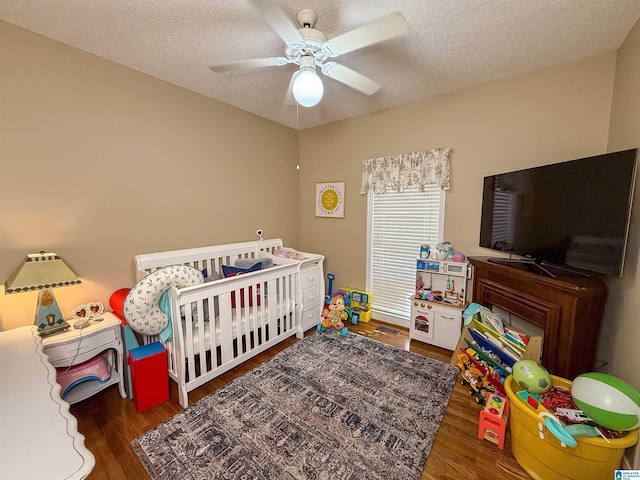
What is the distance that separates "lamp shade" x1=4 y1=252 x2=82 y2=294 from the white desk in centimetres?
43

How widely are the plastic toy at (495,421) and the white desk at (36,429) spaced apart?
1.87 metres

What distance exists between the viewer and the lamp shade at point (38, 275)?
5.05 feet

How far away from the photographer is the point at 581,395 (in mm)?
1246

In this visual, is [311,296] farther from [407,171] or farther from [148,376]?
[407,171]

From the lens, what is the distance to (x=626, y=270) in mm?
1563

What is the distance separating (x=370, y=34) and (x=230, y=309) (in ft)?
6.70

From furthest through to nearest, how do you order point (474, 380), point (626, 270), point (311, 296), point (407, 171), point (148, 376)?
point (311, 296) < point (407, 171) < point (474, 380) < point (148, 376) < point (626, 270)

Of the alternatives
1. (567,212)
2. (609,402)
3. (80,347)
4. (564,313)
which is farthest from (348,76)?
(80,347)

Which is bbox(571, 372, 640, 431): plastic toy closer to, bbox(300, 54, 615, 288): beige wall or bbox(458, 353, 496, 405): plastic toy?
bbox(458, 353, 496, 405): plastic toy

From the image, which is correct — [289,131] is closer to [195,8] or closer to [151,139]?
[151,139]

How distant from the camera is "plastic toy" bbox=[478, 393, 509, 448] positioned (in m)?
1.52

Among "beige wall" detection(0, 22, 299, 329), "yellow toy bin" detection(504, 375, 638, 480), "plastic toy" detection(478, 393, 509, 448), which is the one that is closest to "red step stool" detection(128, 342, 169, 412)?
"beige wall" detection(0, 22, 299, 329)

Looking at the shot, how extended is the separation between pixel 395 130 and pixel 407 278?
1.68m

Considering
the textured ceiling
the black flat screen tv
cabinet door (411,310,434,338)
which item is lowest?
cabinet door (411,310,434,338)
